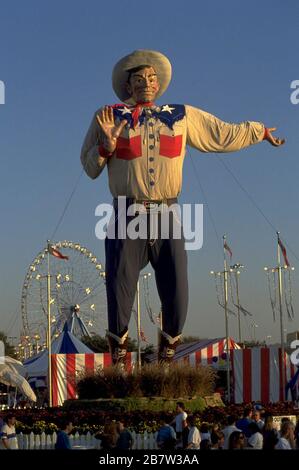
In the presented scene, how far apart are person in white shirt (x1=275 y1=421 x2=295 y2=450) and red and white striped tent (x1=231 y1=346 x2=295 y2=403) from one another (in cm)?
1651

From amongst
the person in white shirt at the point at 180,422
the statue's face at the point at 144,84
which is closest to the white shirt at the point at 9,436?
the person in white shirt at the point at 180,422

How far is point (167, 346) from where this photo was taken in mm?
16469

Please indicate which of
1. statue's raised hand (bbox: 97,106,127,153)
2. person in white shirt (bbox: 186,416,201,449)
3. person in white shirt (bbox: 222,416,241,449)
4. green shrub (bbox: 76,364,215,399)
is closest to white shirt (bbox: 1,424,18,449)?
person in white shirt (bbox: 186,416,201,449)

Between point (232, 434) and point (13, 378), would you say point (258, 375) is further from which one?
point (232, 434)

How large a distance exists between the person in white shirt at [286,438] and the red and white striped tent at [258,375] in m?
16.5

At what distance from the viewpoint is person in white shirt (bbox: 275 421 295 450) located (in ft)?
32.9

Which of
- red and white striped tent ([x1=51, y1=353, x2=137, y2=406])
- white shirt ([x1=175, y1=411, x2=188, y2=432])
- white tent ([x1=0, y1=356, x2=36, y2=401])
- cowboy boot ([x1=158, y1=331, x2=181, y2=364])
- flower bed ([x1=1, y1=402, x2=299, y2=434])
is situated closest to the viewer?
white shirt ([x1=175, y1=411, x2=188, y2=432])

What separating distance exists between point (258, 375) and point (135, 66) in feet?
44.9

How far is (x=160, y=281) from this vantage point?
1634 centimetres

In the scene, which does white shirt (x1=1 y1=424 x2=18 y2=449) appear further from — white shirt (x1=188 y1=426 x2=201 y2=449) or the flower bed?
white shirt (x1=188 y1=426 x2=201 y2=449)

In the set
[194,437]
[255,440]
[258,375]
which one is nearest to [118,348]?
[194,437]

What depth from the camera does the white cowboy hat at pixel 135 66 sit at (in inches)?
659

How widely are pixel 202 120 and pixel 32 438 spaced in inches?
257
